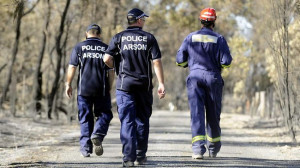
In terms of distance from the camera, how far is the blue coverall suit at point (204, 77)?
9.82m

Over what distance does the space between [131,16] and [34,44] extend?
4086 cm

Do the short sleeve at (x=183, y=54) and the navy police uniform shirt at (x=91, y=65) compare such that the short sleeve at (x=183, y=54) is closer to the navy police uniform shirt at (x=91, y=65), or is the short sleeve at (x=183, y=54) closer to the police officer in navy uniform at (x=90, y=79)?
the police officer in navy uniform at (x=90, y=79)

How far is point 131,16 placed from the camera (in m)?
9.09

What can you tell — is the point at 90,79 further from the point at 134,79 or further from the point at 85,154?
the point at 134,79

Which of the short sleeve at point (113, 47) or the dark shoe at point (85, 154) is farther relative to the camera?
the dark shoe at point (85, 154)

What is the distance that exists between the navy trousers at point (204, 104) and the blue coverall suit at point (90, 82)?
1.47m

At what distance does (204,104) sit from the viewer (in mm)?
10102

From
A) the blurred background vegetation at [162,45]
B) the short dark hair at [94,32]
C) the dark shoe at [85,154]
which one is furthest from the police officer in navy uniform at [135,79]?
the blurred background vegetation at [162,45]

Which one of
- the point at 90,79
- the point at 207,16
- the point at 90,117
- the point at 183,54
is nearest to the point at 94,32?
the point at 90,79

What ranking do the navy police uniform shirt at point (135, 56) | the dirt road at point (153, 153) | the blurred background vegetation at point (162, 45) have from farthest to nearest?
the blurred background vegetation at point (162, 45)
the dirt road at point (153, 153)
the navy police uniform shirt at point (135, 56)

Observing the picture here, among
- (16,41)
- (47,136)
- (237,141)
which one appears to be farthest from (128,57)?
(16,41)

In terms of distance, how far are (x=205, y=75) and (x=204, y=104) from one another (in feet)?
1.66

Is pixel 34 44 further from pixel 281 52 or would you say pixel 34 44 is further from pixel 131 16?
pixel 131 16

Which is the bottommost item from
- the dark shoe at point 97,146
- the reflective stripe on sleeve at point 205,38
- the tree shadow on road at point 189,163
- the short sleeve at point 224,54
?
the tree shadow on road at point 189,163
